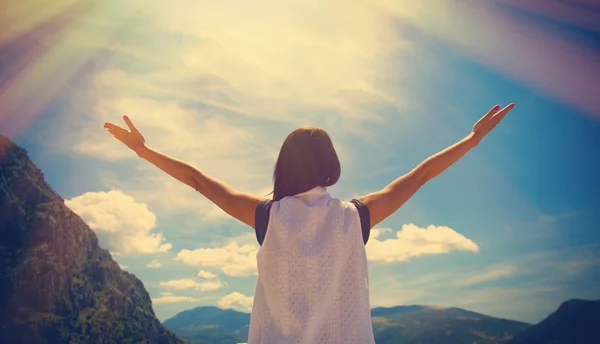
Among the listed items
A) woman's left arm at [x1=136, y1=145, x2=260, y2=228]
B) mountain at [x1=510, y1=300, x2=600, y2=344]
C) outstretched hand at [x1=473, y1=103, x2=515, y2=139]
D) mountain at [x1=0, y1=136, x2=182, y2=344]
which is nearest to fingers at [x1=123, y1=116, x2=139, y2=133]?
woman's left arm at [x1=136, y1=145, x2=260, y2=228]

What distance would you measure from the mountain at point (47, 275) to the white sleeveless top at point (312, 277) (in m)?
165

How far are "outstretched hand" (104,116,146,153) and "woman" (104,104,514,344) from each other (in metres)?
0.94

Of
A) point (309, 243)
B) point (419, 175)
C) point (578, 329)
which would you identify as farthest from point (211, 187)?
point (578, 329)

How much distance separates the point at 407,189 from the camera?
3.55 m

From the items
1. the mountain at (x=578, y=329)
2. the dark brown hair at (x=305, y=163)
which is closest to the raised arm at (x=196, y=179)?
the dark brown hair at (x=305, y=163)

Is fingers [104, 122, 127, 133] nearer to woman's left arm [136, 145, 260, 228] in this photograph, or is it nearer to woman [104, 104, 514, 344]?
woman's left arm [136, 145, 260, 228]

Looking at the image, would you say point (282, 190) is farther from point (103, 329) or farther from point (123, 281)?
point (123, 281)

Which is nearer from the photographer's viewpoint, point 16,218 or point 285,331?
point 285,331

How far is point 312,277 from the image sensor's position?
3.02 m

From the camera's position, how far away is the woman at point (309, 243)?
298 centimetres

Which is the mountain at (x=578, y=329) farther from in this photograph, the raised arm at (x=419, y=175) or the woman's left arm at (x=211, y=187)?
the woman's left arm at (x=211, y=187)

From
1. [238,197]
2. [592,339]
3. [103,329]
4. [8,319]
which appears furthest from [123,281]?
[238,197]

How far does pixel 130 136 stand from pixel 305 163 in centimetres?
171

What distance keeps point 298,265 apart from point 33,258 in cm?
16896
